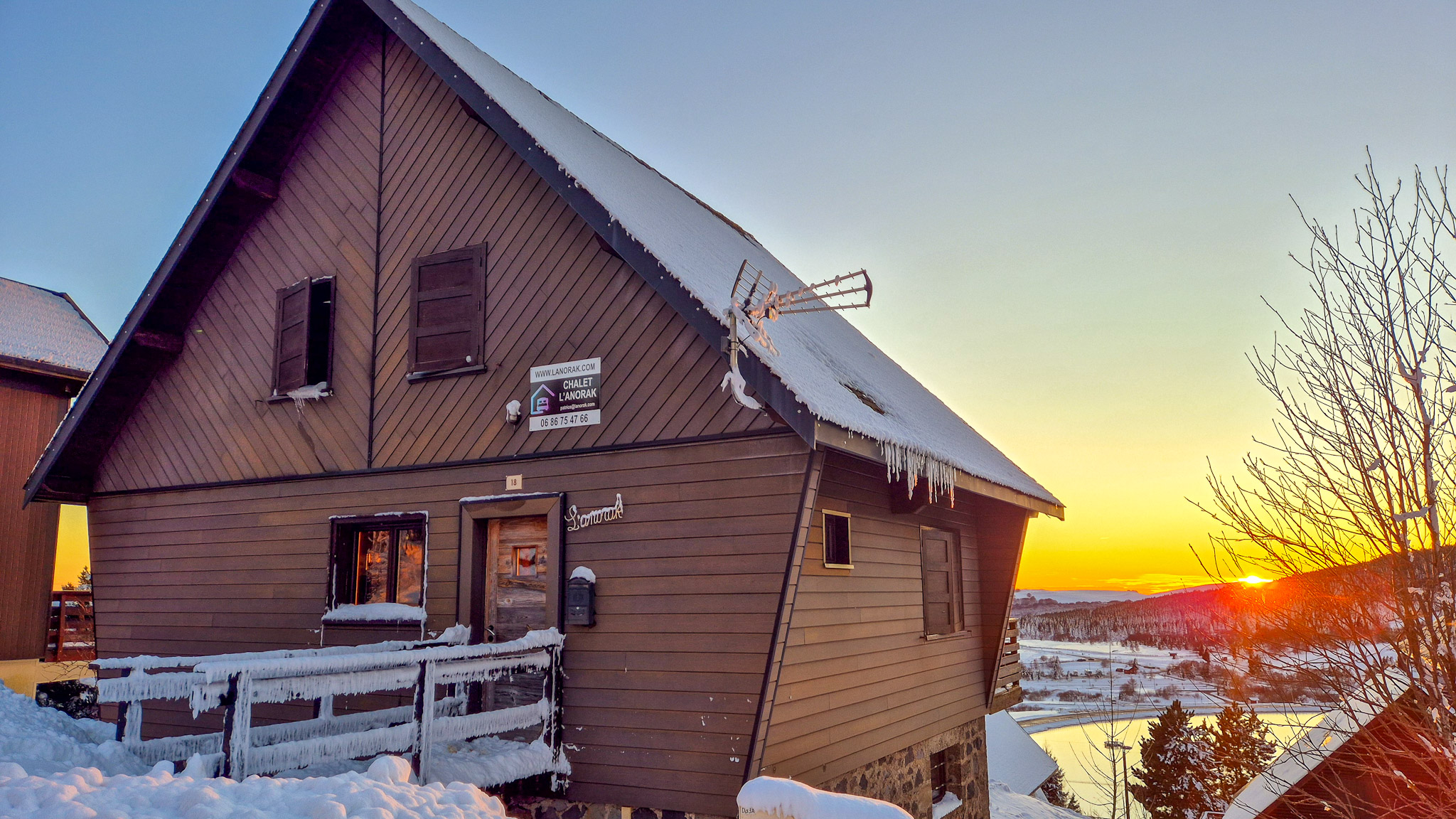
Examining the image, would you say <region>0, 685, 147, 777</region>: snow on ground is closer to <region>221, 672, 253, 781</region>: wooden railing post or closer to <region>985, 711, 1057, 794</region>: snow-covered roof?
<region>221, 672, 253, 781</region>: wooden railing post

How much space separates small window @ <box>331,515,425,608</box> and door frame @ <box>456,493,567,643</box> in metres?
0.63

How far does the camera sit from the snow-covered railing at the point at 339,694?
5.59 m

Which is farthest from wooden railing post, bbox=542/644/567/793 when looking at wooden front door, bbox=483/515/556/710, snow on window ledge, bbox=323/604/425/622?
snow on window ledge, bbox=323/604/425/622

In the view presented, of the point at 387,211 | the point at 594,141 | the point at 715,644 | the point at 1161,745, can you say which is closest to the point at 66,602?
the point at 387,211

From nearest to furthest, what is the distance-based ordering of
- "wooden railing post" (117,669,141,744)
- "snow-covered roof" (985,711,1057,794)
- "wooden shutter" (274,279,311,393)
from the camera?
"wooden railing post" (117,669,141,744) → "wooden shutter" (274,279,311,393) → "snow-covered roof" (985,711,1057,794)

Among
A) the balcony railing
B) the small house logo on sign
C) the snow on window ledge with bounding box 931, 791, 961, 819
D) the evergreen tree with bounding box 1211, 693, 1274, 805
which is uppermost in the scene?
the small house logo on sign

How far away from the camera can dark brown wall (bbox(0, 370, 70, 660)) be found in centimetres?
1495

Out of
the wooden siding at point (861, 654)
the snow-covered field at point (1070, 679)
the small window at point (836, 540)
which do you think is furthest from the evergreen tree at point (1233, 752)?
the snow-covered field at point (1070, 679)

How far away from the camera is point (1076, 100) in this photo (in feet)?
34.2

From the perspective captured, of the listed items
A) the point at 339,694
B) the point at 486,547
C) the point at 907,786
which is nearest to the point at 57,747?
the point at 339,694

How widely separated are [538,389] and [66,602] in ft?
41.4

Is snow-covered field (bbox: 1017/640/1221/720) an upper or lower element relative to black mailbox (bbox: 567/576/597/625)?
lower

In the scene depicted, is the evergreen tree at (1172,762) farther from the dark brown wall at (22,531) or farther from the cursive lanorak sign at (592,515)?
the dark brown wall at (22,531)

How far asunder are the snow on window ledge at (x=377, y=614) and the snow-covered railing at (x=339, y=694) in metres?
0.44
